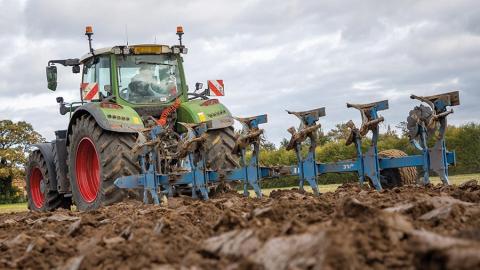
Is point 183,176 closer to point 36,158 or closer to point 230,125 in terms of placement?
point 230,125

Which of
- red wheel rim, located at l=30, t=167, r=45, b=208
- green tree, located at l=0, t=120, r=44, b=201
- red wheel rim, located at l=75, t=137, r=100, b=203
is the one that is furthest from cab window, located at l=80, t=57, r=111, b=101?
green tree, located at l=0, t=120, r=44, b=201

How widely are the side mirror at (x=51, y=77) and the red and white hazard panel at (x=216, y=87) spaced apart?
7.64 feet

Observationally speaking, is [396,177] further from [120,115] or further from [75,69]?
[75,69]

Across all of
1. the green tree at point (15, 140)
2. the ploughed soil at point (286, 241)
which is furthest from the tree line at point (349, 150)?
the ploughed soil at point (286, 241)

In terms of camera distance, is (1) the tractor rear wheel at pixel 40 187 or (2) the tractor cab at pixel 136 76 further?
(1) the tractor rear wheel at pixel 40 187

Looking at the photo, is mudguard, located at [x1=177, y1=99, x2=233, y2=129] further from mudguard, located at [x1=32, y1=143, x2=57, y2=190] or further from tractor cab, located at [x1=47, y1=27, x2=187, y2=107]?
mudguard, located at [x1=32, y1=143, x2=57, y2=190]

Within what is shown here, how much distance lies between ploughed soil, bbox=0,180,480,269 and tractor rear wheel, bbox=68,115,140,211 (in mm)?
3946

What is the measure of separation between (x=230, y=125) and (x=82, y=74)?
297 centimetres

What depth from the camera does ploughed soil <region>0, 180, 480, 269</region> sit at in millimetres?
2770

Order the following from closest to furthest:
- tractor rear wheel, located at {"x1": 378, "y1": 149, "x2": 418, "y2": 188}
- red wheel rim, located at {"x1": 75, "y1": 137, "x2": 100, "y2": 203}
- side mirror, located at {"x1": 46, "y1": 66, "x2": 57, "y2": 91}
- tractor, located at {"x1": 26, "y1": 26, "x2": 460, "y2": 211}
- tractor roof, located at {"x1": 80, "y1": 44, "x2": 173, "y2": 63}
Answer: tractor, located at {"x1": 26, "y1": 26, "x2": 460, "y2": 211}
tractor rear wheel, located at {"x1": 378, "y1": 149, "x2": 418, "y2": 188}
tractor roof, located at {"x1": 80, "y1": 44, "x2": 173, "y2": 63}
red wheel rim, located at {"x1": 75, "y1": 137, "x2": 100, "y2": 203}
side mirror, located at {"x1": 46, "y1": 66, "x2": 57, "y2": 91}

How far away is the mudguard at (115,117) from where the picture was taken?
9.19 meters

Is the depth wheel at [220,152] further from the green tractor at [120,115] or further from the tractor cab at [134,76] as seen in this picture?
the tractor cab at [134,76]

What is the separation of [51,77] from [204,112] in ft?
8.29

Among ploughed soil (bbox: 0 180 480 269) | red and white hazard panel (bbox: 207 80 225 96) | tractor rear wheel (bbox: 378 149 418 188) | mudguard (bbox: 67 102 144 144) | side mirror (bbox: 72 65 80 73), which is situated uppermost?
side mirror (bbox: 72 65 80 73)
